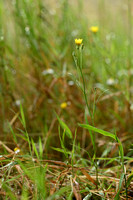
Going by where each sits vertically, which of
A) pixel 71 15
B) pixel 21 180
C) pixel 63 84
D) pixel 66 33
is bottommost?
pixel 21 180

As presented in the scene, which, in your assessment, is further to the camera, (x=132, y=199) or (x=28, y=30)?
(x=28, y=30)

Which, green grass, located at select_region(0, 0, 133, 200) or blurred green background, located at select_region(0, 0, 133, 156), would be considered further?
blurred green background, located at select_region(0, 0, 133, 156)

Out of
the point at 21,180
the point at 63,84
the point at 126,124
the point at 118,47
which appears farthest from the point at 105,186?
the point at 118,47

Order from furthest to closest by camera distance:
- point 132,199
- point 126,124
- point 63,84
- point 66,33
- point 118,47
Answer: point 118,47
point 66,33
point 63,84
point 126,124
point 132,199

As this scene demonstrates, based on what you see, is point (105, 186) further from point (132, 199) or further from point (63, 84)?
point (63, 84)

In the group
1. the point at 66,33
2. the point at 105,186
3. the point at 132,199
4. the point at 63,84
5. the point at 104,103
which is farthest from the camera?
the point at 66,33

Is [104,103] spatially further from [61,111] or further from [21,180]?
[21,180]

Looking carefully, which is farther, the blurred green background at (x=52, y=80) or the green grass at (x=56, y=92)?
the blurred green background at (x=52, y=80)

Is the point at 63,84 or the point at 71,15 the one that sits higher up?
the point at 71,15

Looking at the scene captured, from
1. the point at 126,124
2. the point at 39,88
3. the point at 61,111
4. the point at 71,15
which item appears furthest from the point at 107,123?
the point at 71,15
